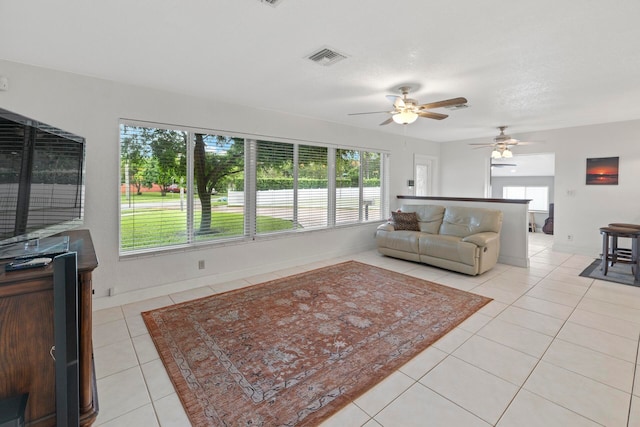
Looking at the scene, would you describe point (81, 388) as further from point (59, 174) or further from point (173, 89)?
point (173, 89)

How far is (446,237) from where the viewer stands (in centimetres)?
477

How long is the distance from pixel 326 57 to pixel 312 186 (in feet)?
8.69

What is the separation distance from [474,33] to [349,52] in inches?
38.6

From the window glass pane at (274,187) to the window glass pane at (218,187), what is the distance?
29cm

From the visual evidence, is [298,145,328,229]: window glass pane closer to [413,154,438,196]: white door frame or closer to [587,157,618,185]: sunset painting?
[413,154,438,196]: white door frame

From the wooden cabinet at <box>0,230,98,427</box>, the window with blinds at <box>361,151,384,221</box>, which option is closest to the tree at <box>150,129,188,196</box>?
the wooden cabinet at <box>0,230,98,427</box>

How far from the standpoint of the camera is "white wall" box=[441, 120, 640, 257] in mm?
5207

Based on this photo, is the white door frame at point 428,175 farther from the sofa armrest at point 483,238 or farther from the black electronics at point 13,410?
the black electronics at point 13,410

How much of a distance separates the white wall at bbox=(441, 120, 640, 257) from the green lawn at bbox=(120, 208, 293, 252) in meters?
6.19

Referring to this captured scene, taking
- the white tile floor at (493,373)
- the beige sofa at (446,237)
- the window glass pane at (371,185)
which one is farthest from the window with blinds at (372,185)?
the white tile floor at (493,373)

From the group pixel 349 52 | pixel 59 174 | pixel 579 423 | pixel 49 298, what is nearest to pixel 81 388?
pixel 49 298

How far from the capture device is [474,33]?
2.27 meters

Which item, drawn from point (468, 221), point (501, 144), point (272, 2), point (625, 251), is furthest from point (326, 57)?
point (625, 251)

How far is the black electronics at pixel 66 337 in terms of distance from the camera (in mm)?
1176
